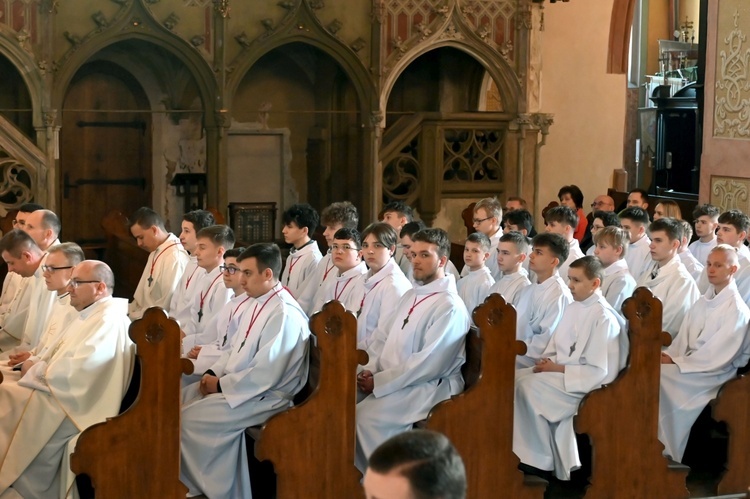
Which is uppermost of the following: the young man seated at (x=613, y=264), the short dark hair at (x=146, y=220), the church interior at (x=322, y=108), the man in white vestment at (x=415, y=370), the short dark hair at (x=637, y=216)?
the church interior at (x=322, y=108)

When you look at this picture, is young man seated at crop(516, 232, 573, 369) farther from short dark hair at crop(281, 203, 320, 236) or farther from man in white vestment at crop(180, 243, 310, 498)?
short dark hair at crop(281, 203, 320, 236)

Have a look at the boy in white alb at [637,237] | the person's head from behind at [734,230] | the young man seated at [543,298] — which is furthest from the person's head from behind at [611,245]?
the boy in white alb at [637,237]

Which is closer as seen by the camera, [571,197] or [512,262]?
[512,262]

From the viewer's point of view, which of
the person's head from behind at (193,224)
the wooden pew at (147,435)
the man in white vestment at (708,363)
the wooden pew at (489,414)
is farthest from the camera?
the person's head from behind at (193,224)

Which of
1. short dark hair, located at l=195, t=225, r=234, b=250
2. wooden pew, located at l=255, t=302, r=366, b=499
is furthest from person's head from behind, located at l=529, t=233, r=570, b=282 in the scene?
short dark hair, located at l=195, t=225, r=234, b=250

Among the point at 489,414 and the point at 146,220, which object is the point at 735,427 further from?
the point at 146,220

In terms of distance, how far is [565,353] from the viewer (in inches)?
222

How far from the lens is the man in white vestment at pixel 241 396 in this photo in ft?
16.7

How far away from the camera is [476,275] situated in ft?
23.4

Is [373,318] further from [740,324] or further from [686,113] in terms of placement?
[686,113]

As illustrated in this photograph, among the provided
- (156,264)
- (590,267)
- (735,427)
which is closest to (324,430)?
(590,267)

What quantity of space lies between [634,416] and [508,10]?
24.9 ft

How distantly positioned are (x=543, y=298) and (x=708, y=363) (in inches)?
39.4

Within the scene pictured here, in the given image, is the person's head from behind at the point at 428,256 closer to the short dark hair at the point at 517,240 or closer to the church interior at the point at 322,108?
the short dark hair at the point at 517,240
